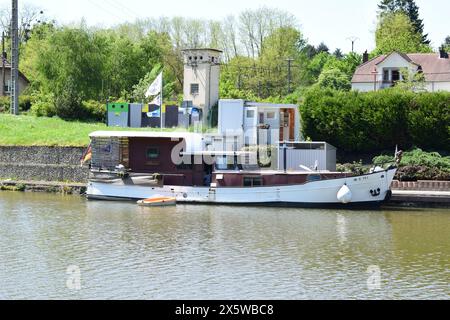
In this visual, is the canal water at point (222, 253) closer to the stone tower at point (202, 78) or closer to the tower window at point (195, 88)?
the stone tower at point (202, 78)

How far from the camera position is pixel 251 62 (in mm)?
79688

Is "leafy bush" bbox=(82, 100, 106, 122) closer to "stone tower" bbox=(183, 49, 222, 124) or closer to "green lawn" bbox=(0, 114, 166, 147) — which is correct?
"green lawn" bbox=(0, 114, 166, 147)

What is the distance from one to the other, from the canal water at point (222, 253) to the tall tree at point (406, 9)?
6187 cm

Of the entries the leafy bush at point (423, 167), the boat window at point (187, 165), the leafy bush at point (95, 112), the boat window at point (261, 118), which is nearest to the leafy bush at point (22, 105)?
the leafy bush at point (95, 112)

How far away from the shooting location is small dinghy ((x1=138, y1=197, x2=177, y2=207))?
35688mm

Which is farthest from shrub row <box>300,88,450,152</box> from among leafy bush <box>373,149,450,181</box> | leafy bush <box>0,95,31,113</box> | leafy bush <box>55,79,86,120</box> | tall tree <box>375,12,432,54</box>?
tall tree <box>375,12,432,54</box>

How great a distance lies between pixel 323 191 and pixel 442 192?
5465 mm

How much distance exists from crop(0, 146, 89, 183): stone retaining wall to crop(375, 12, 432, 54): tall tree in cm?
3793

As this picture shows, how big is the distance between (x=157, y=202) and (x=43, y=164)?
36.1ft

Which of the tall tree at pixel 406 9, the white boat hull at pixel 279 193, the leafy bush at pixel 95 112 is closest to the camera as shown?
the white boat hull at pixel 279 193

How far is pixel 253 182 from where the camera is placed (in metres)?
36.4

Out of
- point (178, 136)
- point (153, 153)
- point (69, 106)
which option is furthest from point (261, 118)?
point (69, 106)

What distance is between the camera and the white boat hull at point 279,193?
115 ft
